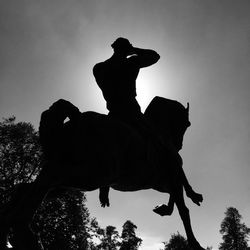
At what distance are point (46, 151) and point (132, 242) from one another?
2012 inches

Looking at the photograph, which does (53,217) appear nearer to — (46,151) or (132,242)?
(46,151)

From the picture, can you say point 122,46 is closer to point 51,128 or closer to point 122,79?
point 122,79

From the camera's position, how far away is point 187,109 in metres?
6.50

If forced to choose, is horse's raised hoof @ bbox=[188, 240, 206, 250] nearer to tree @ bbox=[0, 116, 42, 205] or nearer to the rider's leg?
the rider's leg

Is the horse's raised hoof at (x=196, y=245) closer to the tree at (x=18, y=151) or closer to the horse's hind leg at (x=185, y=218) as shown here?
the horse's hind leg at (x=185, y=218)

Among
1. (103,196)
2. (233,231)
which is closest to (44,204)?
(103,196)

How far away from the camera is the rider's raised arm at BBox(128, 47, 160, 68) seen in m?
5.58

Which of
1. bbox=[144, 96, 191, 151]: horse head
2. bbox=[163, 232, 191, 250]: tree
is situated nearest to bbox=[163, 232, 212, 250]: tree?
bbox=[163, 232, 191, 250]: tree

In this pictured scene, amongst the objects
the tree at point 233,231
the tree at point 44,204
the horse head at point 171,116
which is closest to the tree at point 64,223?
the tree at point 44,204

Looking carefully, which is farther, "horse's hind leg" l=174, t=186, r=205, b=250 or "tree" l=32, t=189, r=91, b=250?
"tree" l=32, t=189, r=91, b=250

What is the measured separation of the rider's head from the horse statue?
1447 millimetres

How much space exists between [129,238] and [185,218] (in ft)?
164

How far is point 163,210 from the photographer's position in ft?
17.7

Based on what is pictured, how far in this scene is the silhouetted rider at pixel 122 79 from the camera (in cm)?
551
